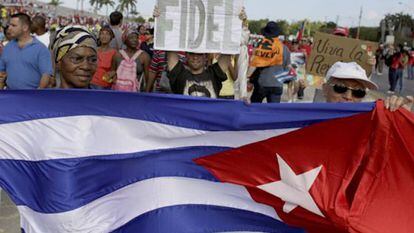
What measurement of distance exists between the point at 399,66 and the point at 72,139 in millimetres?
17455

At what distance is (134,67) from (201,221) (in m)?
4.01

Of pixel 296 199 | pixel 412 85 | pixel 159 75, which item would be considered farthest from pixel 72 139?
pixel 412 85

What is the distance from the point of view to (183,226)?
2861 mm

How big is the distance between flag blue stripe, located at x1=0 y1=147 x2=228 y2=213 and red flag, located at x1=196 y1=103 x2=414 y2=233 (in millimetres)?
223

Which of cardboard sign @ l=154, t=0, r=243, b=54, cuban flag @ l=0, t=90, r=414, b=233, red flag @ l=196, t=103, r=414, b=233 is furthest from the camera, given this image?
cardboard sign @ l=154, t=0, r=243, b=54

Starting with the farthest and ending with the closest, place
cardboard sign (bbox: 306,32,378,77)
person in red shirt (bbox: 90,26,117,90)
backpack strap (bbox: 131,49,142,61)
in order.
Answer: backpack strap (bbox: 131,49,142,61), person in red shirt (bbox: 90,26,117,90), cardboard sign (bbox: 306,32,378,77)

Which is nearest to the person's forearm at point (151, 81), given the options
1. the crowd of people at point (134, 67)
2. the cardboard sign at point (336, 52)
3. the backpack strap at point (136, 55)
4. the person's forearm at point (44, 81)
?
the crowd of people at point (134, 67)

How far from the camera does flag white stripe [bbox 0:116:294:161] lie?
2811mm

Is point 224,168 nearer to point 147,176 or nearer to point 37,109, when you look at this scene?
point 147,176

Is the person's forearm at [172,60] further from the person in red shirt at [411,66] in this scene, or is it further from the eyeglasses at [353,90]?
the person in red shirt at [411,66]

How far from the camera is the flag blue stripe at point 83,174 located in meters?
2.77

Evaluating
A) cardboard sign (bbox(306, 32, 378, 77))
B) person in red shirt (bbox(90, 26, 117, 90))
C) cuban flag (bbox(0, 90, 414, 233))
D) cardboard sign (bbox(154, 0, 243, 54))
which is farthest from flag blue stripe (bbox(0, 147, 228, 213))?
person in red shirt (bbox(90, 26, 117, 90))

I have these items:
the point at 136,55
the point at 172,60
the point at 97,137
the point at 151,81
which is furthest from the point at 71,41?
the point at 136,55

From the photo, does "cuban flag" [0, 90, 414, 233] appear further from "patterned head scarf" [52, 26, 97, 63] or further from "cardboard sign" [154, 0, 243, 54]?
"cardboard sign" [154, 0, 243, 54]
